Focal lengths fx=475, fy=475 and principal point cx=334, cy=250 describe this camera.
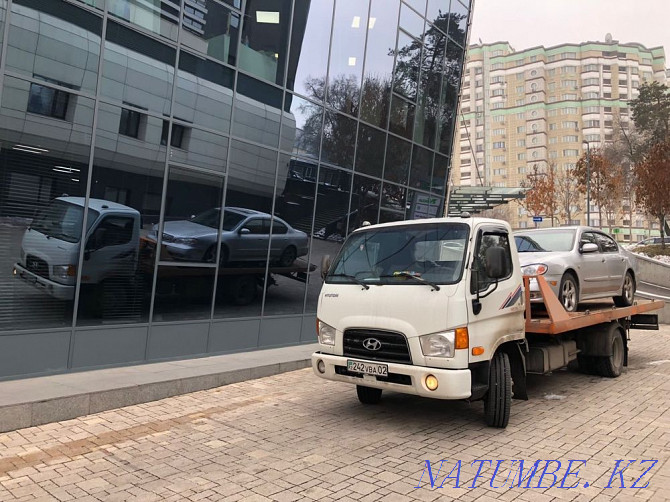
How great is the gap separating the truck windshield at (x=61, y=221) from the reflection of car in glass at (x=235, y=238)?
121cm

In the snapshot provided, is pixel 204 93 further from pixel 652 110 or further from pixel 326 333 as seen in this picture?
pixel 652 110

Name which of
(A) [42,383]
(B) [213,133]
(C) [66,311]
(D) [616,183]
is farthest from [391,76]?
(D) [616,183]

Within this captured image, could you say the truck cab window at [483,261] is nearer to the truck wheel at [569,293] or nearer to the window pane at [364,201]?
the truck wheel at [569,293]

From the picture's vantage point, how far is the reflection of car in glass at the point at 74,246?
6.74 m

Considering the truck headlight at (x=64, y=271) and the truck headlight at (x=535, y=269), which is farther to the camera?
the truck headlight at (x=64, y=271)

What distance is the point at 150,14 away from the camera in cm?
802

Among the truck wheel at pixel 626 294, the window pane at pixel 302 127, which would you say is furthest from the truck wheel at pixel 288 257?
the truck wheel at pixel 626 294

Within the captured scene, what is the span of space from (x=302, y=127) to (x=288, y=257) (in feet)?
10.1

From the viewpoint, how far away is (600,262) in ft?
26.1

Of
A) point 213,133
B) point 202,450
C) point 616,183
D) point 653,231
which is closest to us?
point 202,450

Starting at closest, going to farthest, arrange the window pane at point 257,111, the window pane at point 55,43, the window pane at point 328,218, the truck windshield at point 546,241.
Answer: the window pane at point 55,43 → the truck windshield at point 546,241 → the window pane at point 257,111 → the window pane at point 328,218

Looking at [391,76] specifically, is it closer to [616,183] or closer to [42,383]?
[42,383]

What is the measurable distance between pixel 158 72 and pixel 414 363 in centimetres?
659

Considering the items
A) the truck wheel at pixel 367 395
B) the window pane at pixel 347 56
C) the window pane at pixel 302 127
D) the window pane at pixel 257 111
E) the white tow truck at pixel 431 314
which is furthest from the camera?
the window pane at pixel 347 56
